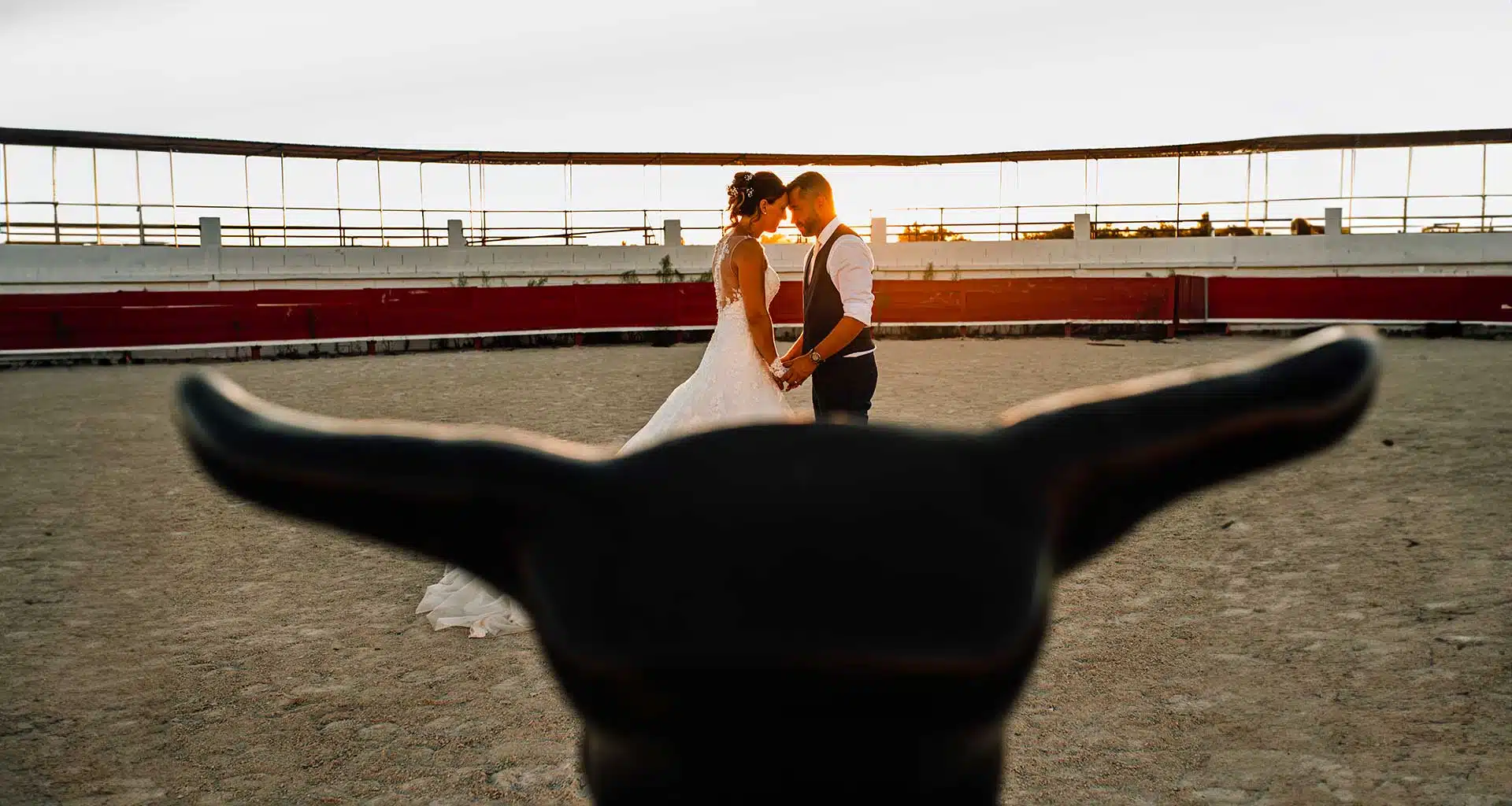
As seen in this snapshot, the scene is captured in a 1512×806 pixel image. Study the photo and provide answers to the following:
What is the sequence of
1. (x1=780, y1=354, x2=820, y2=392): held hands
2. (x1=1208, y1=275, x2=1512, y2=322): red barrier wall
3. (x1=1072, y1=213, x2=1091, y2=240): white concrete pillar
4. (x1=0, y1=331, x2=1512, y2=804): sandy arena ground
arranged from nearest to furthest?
1. (x1=0, y1=331, x2=1512, y2=804): sandy arena ground
2. (x1=780, y1=354, x2=820, y2=392): held hands
3. (x1=1208, y1=275, x2=1512, y2=322): red barrier wall
4. (x1=1072, y1=213, x2=1091, y2=240): white concrete pillar

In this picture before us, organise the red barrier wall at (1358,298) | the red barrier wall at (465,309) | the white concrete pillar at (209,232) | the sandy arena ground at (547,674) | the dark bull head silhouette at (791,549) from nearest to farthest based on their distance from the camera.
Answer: the dark bull head silhouette at (791,549), the sandy arena ground at (547,674), the red barrier wall at (465,309), the red barrier wall at (1358,298), the white concrete pillar at (209,232)

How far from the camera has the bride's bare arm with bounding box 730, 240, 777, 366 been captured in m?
5.25

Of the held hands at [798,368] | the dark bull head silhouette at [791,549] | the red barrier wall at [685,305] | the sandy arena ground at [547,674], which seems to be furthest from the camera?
the red barrier wall at [685,305]

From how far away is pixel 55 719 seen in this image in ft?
10.5

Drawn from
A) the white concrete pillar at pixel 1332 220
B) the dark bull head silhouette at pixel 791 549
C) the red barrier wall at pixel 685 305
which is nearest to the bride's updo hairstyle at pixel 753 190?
the dark bull head silhouette at pixel 791 549

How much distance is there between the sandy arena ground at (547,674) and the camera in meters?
2.84

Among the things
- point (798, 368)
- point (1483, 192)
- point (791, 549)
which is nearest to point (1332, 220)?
point (1483, 192)

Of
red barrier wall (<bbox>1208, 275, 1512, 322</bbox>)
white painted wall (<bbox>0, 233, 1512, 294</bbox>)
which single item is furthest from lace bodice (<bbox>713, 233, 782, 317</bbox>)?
white painted wall (<bbox>0, 233, 1512, 294</bbox>)

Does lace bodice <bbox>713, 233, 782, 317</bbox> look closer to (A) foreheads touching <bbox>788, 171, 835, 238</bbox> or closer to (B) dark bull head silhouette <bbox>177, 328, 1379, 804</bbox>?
(A) foreheads touching <bbox>788, 171, 835, 238</bbox>

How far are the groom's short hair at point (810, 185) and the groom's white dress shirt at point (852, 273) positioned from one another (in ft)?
0.49

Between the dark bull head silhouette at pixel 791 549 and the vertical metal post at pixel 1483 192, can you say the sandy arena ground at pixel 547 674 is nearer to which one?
the dark bull head silhouette at pixel 791 549

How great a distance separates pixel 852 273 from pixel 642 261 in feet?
76.6

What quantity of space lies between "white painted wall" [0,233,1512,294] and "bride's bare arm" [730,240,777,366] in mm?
20105

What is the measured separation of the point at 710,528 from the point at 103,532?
20.0 feet
